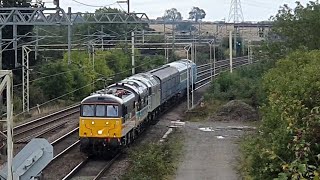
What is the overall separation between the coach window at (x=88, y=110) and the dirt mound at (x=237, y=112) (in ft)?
47.2

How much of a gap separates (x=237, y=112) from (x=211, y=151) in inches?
501

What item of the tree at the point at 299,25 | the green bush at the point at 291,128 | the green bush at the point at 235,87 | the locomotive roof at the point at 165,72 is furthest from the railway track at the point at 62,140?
the tree at the point at 299,25

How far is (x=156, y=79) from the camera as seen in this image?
3659cm

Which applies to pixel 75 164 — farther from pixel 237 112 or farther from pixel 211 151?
pixel 237 112

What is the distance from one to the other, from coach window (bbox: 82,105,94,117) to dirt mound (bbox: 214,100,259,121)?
14.4m

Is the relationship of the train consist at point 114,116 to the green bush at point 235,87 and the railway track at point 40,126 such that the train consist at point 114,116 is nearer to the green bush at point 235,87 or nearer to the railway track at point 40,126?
the railway track at point 40,126

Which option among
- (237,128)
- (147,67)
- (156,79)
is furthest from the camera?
(147,67)

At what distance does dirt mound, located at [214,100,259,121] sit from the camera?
37688mm

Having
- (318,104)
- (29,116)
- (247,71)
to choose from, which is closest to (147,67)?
(247,71)

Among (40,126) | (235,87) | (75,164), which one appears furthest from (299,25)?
(75,164)

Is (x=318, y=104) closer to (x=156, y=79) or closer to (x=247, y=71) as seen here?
(x=156, y=79)

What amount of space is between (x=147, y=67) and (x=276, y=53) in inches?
1047

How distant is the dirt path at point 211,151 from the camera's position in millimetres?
21031

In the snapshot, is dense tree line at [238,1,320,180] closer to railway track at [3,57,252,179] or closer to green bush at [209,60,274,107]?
railway track at [3,57,252,179]
